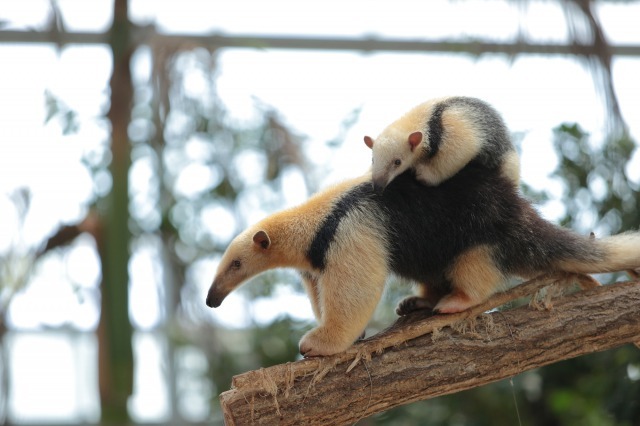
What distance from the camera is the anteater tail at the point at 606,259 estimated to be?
498cm

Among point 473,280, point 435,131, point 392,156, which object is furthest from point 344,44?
point 473,280

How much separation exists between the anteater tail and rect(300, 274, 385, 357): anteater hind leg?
1134mm

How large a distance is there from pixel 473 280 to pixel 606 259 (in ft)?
2.47

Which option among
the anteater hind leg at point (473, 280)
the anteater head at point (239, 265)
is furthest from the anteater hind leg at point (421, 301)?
the anteater head at point (239, 265)

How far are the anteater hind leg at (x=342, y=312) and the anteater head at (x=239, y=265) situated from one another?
55cm

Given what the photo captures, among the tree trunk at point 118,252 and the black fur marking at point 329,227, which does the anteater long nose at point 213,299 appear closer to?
the tree trunk at point 118,252

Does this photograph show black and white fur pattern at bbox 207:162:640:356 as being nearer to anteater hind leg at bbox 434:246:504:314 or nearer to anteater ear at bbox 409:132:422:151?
anteater hind leg at bbox 434:246:504:314

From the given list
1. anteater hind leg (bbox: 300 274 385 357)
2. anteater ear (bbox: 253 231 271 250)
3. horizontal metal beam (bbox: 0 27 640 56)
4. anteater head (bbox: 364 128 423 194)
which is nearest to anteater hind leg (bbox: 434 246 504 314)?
anteater hind leg (bbox: 300 274 385 357)

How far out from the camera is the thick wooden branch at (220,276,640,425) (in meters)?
4.64

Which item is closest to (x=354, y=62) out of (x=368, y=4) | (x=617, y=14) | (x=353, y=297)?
(x=368, y=4)

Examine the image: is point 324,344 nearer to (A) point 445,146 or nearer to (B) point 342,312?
(B) point 342,312

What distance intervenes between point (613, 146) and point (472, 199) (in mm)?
2854

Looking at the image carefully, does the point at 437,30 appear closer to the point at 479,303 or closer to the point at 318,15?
the point at 318,15

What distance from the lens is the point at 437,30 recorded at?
34.1 feet
